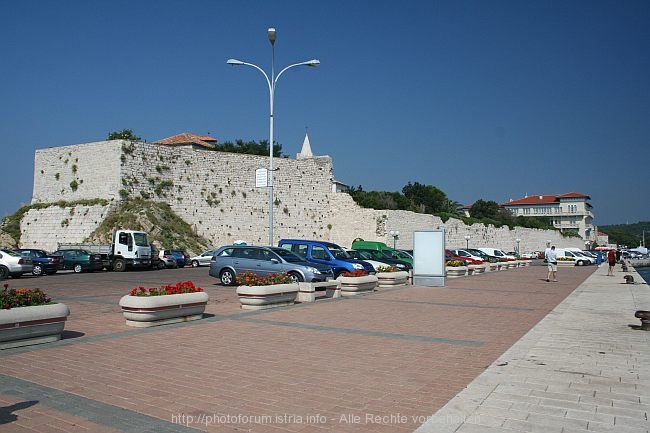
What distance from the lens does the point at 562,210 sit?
140 m

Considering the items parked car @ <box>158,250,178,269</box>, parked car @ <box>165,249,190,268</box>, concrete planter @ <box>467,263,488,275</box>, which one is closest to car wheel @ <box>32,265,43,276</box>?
parked car @ <box>158,250,178,269</box>

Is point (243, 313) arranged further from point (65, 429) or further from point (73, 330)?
point (65, 429)

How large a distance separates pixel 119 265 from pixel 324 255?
15270 mm

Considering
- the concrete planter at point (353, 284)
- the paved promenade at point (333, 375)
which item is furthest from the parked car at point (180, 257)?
the paved promenade at point (333, 375)

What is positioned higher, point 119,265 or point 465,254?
point 465,254

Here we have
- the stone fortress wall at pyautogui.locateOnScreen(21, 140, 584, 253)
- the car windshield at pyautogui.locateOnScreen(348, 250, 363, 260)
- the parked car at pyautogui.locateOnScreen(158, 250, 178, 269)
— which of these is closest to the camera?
the car windshield at pyautogui.locateOnScreen(348, 250, 363, 260)

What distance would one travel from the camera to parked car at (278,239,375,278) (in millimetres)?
21797

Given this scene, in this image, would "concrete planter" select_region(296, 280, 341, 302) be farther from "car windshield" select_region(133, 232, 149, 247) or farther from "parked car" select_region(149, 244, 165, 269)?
"parked car" select_region(149, 244, 165, 269)

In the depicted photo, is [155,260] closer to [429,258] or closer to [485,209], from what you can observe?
[429,258]

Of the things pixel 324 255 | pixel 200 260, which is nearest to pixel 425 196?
pixel 200 260

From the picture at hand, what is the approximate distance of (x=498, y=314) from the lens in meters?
13.6

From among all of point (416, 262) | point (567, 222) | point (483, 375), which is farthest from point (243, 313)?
point (567, 222)

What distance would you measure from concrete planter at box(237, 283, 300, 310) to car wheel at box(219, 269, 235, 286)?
22.4ft

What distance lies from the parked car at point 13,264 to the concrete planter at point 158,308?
18.5m
